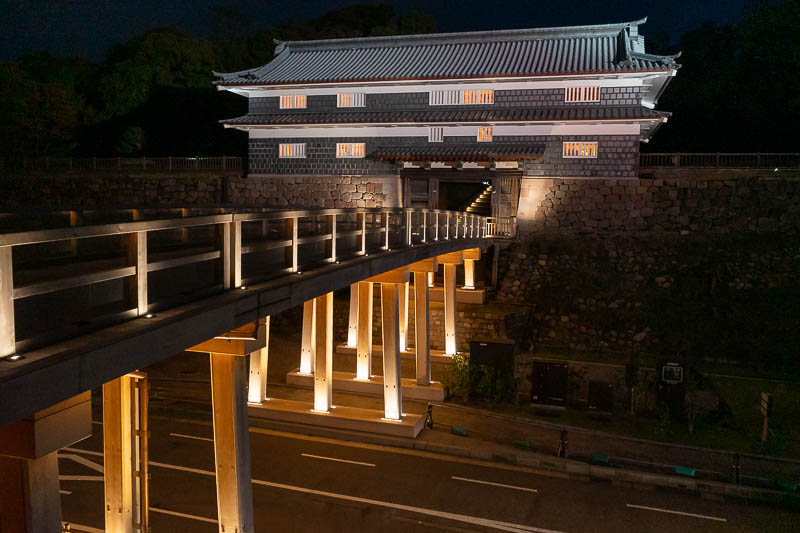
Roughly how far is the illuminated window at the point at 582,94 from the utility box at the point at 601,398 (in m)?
17.4

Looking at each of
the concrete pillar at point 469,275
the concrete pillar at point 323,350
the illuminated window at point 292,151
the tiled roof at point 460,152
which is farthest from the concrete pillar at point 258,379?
the illuminated window at point 292,151

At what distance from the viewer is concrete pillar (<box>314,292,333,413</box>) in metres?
14.6

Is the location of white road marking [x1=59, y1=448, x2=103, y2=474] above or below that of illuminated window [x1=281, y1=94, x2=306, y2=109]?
below

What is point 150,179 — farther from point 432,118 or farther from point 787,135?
point 787,135

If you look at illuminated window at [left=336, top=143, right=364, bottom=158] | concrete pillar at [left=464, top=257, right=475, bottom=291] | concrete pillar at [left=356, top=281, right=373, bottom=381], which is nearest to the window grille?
illuminated window at [left=336, top=143, right=364, bottom=158]

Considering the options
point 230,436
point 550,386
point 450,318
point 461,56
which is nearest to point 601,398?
point 550,386

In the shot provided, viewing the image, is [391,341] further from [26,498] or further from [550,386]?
[26,498]

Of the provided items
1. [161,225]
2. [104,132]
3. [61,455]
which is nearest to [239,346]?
[161,225]

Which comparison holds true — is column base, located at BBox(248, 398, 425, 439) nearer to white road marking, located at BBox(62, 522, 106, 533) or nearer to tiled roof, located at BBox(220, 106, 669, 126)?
white road marking, located at BBox(62, 522, 106, 533)

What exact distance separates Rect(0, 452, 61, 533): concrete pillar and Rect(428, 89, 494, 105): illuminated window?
30622 millimetres

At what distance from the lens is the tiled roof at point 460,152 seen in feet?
101

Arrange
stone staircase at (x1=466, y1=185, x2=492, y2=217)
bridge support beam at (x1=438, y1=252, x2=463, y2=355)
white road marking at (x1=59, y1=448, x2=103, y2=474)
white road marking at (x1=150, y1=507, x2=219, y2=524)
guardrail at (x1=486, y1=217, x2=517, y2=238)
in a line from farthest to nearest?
1. stone staircase at (x1=466, y1=185, x2=492, y2=217)
2. guardrail at (x1=486, y1=217, x2=517, y2=238)
3. bridge support beam at (x1=438, y1=252, x2=463, y2=355)
4. white road marking at (x1=59, y1=448, x2=103, y2=474)
5. white road marking at (x1=150, y1=507, x2=219, y2=524)

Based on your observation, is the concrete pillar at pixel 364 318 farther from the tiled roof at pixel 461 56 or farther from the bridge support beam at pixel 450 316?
the tiled roof at pixel 461 56

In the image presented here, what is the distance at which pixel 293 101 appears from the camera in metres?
36.0
